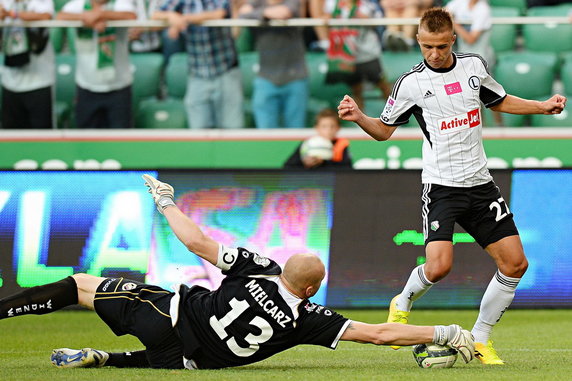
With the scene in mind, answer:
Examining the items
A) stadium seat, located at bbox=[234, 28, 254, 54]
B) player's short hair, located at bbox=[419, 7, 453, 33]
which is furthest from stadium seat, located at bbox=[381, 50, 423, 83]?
player's short hair, located at bbox=[419, 7, 453, 33]

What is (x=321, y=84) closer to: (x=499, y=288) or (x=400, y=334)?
(x=499, y=288)

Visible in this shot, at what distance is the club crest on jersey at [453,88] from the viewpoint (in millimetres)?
6934

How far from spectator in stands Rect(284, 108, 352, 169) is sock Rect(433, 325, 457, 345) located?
519 centimetres

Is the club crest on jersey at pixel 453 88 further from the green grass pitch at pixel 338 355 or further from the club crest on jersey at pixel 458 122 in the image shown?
the green grass pitch at pixel 338 355

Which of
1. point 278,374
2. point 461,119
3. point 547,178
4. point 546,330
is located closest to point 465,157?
point 461,119

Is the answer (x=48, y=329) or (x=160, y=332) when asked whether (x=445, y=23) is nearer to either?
(x=160, y=332)

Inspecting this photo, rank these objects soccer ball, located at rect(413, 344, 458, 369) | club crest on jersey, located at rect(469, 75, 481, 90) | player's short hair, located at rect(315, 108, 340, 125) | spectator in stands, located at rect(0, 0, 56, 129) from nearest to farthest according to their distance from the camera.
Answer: soccer ball, located at rect(413, 344, 458, 369), club crest on jersey, located at rect(469, 75, 481, 90), player's short hair, located at rect(315, 108, 340, 125), spectator in stands, located at rect(0, 0, 56, 129)

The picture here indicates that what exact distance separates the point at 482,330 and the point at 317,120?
529 cm

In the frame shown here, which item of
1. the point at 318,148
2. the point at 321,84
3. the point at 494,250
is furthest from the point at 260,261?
the point at 321,84

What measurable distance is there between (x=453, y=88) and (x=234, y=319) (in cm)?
214

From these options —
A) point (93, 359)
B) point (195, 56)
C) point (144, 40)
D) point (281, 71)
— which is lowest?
point (93, 359)

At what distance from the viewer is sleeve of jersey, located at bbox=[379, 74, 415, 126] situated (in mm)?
7133

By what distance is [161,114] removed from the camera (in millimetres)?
12703

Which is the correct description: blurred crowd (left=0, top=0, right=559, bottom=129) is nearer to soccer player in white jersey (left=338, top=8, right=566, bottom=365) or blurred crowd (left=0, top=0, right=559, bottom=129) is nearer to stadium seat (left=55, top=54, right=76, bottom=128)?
stadium seat (left=55, top=54, right=76, bottom=128)
